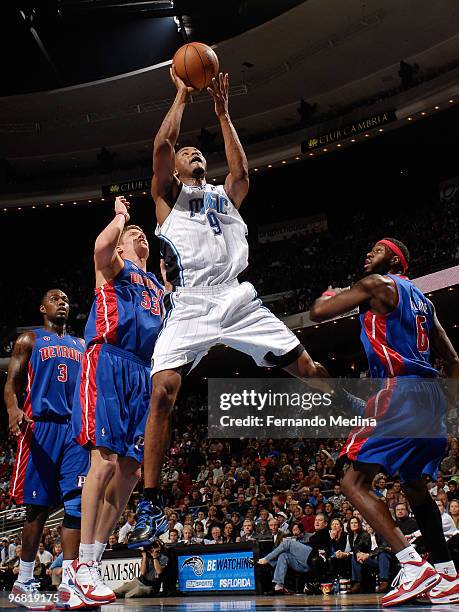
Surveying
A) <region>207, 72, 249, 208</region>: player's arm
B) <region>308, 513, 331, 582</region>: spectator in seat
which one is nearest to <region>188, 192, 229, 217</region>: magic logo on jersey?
<region>207, 72, 249, 208</region>: player's arm

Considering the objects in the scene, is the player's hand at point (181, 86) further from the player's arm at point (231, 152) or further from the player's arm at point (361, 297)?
the player's arm at point (361, 297)

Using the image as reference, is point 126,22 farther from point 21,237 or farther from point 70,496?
point 70,496

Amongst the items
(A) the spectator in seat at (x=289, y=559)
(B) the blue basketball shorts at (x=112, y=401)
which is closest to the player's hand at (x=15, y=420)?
(B) the blue basketball shorts at (x=112, y=401)

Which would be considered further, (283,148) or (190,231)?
(283,148)

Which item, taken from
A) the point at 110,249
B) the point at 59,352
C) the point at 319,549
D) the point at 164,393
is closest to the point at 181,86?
the point at 110,249

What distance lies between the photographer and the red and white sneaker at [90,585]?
15.4ft

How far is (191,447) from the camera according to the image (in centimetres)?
1931

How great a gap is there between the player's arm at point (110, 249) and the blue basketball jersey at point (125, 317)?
0.22 ft

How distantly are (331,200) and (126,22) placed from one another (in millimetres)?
8664

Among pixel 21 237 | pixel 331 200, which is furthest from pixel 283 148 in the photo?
pixel 21 237

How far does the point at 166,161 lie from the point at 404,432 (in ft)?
7.36

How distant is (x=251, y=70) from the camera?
21.7 metres

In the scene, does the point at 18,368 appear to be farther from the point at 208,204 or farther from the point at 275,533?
the point at 275,533

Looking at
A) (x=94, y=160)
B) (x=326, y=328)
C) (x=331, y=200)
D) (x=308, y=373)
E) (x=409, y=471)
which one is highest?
(x=94, y=160)
